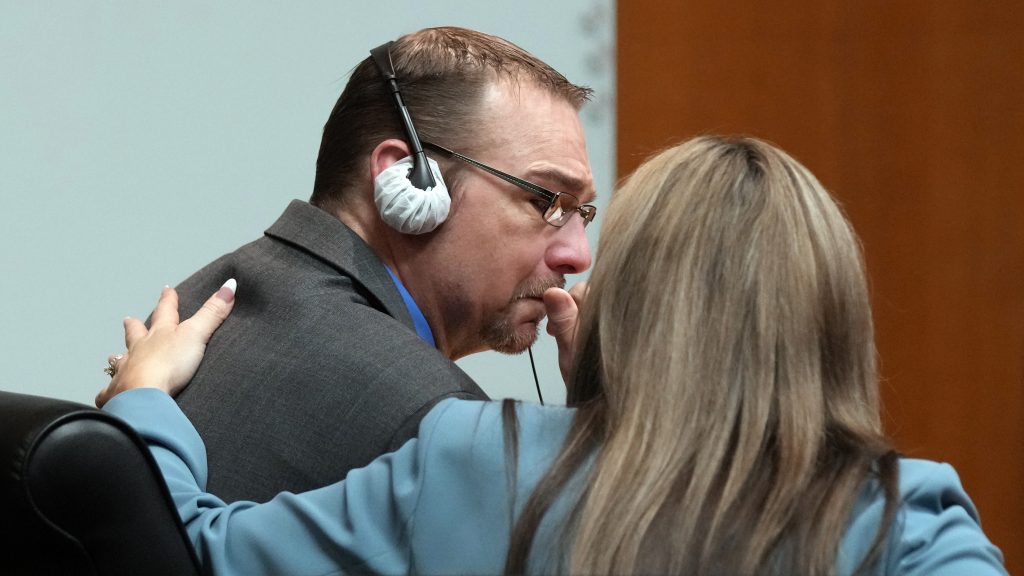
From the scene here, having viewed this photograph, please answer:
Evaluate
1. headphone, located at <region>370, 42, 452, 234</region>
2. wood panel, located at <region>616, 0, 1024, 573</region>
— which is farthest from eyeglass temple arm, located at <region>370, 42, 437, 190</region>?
wood panel, located at <region>616, 0, 1024, 573</region>

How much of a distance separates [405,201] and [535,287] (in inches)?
9.9

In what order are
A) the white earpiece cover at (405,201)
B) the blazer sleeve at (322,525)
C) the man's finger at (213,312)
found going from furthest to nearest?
the white earpiece cover at (405,201), the man's finger at (213,312), the blazer sleeve at (322,525)

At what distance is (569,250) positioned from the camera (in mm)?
1604

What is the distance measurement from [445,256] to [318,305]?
0.95 feet

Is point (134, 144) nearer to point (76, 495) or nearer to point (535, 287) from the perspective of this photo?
point (535, 287)

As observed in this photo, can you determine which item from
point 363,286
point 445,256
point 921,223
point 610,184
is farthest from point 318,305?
point 921,223

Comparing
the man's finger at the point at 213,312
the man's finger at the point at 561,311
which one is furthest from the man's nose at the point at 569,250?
the man's finger at the point at 213,312

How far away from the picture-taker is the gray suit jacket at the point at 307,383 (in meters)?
1.17

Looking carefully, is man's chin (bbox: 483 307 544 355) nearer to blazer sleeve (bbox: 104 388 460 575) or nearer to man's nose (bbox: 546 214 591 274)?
man's nose (bbox: 546 214 591 274)

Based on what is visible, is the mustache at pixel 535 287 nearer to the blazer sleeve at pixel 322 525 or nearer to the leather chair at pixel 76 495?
the blazer sleeve at pixel 322 525

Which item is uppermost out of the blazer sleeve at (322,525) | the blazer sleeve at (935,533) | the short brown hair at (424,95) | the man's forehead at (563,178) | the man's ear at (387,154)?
the short brown hair at (424,95)

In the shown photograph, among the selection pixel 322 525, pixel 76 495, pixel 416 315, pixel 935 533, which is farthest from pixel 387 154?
pixel 935 533

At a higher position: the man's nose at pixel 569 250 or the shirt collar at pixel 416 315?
the man's nose at pixel 569 250

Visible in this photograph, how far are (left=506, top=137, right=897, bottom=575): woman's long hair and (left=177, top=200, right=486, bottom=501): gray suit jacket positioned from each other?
22 cm
